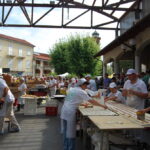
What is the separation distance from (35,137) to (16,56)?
6791 centimetres

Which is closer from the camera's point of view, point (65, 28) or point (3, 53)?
point (65, 28)

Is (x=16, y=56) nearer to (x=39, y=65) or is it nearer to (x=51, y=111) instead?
(x=39, y=65)

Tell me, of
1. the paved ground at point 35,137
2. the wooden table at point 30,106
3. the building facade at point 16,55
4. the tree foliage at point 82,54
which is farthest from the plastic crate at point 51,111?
the building facade at point 16,55

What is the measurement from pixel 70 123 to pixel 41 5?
7.38 meters

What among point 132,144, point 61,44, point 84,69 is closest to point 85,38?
point 84,69

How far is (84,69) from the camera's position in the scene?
3600 cm

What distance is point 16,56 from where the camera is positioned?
7394cm

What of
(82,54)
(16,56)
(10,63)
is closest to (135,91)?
(82,54)

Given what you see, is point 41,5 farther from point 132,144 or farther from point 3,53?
point 3,53

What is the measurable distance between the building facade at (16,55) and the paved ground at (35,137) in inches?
2266

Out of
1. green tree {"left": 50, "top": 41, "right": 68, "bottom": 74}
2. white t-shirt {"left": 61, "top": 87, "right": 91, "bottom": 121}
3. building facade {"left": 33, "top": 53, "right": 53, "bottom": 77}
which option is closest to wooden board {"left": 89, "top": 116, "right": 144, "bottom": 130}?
white t-shirt {"left": 61, "top": 87, "right": 91, "bottom": 121}

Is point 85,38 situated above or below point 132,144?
above

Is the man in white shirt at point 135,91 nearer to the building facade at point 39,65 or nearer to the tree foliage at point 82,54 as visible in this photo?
the tree foliage at point 82,54

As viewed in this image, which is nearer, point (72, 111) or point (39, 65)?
point (72, 111)
